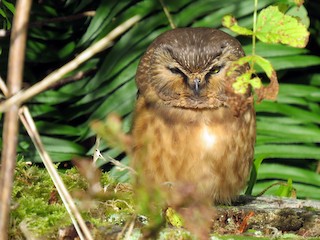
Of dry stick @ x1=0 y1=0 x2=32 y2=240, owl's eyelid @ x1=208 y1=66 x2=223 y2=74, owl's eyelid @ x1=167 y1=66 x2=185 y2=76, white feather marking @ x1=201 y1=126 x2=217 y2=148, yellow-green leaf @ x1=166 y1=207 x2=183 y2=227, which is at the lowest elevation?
yellow-green leaf @ x1=166 y1=207 x2=183 y2=227

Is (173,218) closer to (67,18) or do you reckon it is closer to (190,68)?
(190,68)

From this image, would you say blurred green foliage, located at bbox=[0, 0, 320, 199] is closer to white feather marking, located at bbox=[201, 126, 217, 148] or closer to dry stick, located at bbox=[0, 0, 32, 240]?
white feather marking, located at bbox=[201, 126, 217, 148]

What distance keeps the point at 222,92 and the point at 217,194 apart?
578 millimetres

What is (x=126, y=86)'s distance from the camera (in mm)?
5891

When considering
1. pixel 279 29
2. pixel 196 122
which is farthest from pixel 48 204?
pixel 196 122

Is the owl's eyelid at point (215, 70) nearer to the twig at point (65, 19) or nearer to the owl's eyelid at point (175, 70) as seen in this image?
the owl's eyelid at point (175, 70)

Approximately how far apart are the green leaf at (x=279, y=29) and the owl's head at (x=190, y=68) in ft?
5.54

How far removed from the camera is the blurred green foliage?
18.9ft

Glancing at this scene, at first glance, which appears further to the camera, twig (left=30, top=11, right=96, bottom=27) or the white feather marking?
twig (left=30, top=11, right=96, bottom=27)

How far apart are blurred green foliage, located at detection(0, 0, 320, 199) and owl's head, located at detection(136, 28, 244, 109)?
90 centimetres

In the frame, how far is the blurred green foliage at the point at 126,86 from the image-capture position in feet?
18.9

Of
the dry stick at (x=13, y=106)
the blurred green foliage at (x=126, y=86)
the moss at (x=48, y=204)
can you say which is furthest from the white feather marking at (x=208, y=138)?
the dry stick at (x=13, y=106)

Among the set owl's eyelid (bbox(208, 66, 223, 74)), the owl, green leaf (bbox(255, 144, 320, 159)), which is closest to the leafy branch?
the owl

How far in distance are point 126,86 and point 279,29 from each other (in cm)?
323
